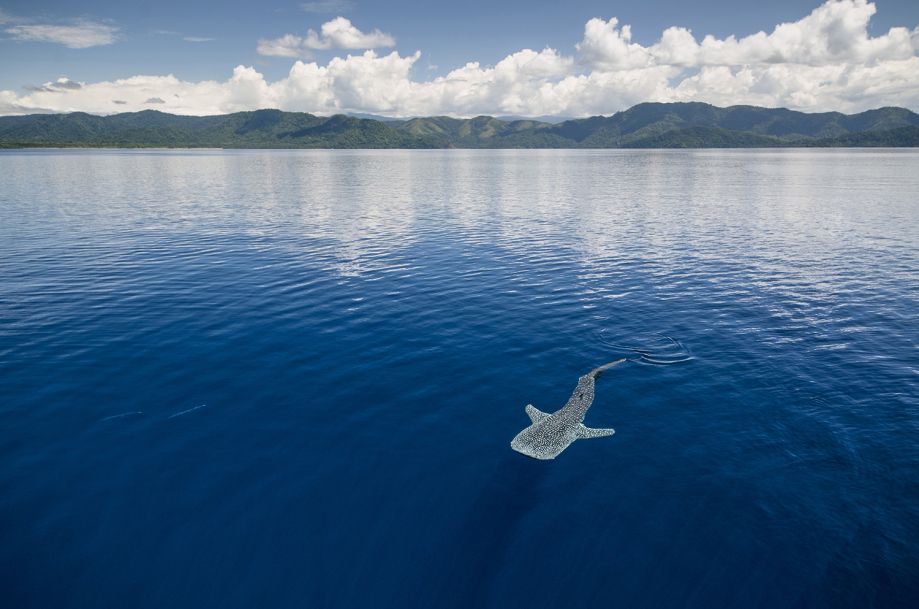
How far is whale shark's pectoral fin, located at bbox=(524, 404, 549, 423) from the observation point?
919 inches

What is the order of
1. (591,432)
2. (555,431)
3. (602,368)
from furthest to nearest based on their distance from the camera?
(602,368), (591,432), (555,431)

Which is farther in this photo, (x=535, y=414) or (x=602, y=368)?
(x=602, y=368)

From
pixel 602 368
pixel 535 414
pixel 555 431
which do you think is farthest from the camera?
pixel 602 368

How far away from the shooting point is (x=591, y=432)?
22547 mm

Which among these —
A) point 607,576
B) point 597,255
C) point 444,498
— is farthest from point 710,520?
point 597,255

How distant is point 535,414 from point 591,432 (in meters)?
2.73

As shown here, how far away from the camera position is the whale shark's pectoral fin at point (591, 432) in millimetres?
22328

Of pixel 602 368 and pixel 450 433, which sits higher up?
pixel 602 368

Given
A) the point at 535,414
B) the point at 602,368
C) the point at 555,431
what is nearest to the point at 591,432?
the point at 555,431

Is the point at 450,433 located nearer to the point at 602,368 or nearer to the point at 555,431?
the point at 555,431

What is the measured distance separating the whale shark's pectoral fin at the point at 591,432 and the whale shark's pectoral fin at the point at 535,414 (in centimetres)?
171

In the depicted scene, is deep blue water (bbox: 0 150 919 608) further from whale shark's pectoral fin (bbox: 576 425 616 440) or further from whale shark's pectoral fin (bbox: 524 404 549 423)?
whale shark's pectoral fin (bbox: 524 404 549 423)

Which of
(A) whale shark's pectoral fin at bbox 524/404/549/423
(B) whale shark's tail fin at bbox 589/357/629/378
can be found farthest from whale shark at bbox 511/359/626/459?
(B) whale shark's tail fin at bbox 589/357/629/378

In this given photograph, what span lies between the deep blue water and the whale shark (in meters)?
0.53
